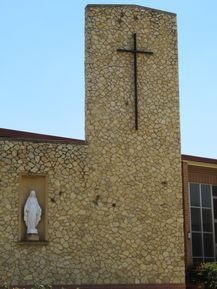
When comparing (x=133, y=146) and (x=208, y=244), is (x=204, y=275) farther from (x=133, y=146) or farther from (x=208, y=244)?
(x=133, y=146)

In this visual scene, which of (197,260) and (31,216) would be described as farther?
(197,260)

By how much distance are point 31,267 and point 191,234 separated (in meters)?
9.69

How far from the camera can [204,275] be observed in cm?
2408

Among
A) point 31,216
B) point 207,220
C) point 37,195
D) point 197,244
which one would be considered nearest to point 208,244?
point 197,244

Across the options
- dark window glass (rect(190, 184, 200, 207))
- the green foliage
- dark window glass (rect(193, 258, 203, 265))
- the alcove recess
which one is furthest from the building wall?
the alcove recess

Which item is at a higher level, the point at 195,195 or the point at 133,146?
the point at 133,146

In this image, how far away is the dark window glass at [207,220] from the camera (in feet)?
92.9

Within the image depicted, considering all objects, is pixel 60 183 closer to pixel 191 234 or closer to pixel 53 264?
pixel 53 264

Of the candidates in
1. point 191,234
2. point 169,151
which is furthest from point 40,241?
point 191,234

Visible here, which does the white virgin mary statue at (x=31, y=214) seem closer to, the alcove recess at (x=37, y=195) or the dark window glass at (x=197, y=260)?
the alcove recess at (x=37, y=195)

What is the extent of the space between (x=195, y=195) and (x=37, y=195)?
31.7 feet

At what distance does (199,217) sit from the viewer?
1107 inches

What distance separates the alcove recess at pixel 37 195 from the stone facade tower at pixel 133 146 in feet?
4.81

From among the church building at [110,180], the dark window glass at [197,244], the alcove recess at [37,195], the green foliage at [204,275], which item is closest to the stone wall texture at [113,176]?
the church building at [110,180]
